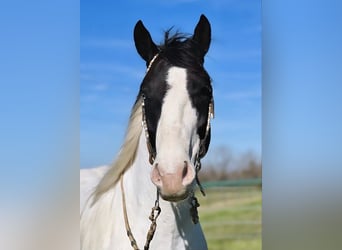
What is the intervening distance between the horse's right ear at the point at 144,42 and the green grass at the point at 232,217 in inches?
21.2

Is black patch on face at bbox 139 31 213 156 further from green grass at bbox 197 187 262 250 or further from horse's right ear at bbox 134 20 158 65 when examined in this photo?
green grass at bbox 197 187 262 250

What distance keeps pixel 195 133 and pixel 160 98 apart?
13cm

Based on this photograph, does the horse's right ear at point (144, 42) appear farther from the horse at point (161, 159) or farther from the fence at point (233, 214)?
the fence at point (233, 214)

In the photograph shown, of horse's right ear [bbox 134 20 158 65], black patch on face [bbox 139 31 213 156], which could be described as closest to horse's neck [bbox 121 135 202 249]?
black patch on face [bbox 139 31 213 156]

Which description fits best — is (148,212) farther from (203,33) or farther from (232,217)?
(203,33)

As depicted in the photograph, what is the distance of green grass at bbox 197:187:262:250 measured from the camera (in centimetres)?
144

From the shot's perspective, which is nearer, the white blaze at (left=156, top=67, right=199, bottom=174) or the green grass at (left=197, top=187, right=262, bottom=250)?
the white blaze at (left=156, top=67, right=199, bottom=174)

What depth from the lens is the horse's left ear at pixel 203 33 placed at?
1218mm

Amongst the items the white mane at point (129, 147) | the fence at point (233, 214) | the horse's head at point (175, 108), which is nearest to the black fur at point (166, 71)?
the horse's head at point (175, 108)

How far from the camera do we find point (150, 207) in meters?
1.16
